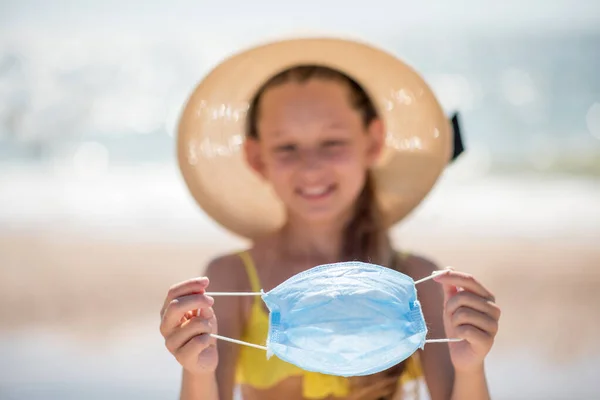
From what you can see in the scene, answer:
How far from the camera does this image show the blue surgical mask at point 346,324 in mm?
1396

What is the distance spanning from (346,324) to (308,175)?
0.61 meters

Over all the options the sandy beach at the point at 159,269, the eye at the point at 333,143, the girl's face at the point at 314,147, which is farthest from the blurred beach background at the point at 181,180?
the eye at the point at 333,143

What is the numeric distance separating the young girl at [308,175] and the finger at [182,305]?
33 cm

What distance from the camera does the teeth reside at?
6.42 ft

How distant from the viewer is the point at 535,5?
8.12 meters

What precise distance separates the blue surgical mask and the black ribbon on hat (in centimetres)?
78

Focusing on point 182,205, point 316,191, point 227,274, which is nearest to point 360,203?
point 316,191

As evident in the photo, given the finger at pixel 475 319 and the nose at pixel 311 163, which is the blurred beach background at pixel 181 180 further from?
the finger at pixel 475 319

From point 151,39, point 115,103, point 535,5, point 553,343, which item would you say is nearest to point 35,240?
point 115,103

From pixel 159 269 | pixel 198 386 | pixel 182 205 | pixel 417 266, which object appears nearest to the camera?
pixel 198 386

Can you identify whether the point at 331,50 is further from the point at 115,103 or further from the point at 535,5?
the point at 535,5

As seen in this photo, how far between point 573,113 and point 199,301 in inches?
299

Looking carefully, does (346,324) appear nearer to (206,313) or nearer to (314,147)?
(206,313)

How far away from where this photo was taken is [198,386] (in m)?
1.53
